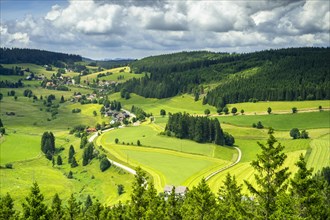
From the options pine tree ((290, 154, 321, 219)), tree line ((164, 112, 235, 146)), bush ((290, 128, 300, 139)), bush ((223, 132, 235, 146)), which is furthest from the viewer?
bush ((223, 132, 235, 146))

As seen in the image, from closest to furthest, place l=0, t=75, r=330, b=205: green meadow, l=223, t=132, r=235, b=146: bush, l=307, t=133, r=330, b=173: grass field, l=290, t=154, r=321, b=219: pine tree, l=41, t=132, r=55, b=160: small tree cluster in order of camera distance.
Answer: l=290, t=154, r=321, b=219: pine tree → l=0, t=75, r=330, b=205: green meadow → l=307, t=133, r=330, b=173: grass field → l=223, t=132, r=235, b=146: bush → l=41, t=132, r=55, b=160: small tree cluster

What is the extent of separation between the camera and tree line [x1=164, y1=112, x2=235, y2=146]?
17538 cm

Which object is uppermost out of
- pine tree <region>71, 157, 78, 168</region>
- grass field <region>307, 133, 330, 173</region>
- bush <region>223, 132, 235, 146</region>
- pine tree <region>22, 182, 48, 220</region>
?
pine tree <region>22, 182, 48, 220</region>

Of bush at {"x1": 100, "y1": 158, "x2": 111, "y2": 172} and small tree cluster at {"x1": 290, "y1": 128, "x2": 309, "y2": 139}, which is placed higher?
small tree cluster at {"x1": 290, "y1": 128, "x2": 309, "y2": 139}

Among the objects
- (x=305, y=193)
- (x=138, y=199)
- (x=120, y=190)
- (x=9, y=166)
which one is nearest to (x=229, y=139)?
(x=120, y=190)

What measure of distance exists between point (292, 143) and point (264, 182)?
138 m

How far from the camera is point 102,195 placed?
119 m

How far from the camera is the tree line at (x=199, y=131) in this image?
575ft

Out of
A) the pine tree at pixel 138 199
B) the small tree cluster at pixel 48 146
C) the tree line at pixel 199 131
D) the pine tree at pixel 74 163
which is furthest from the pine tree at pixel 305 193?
the small tree cluster at pixel 48 146

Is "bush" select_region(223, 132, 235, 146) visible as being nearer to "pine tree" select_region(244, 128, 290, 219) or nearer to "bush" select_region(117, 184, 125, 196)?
"bush" select_region(117, 184, 125, 196)

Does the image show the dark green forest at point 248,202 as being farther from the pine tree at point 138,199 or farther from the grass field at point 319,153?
the grass field at point 319,153

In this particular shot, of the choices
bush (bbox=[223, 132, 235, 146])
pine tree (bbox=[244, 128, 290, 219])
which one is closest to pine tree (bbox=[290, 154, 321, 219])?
pine tree (bbox=[244, 128, 290, 219])

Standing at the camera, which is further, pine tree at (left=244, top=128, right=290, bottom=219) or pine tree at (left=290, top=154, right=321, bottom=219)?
pine tree at (left=290, top=154, right=321, bottom=219)

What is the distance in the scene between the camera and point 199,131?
179125 millimetres
